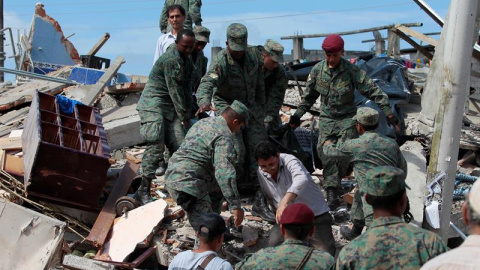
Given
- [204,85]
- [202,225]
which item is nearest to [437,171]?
[202,225]

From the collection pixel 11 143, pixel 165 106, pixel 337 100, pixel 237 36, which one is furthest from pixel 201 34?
pixel 11 143

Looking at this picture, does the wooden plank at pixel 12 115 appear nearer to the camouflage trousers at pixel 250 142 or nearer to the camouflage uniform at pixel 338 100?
the camouflage trousers at pixel 250 142

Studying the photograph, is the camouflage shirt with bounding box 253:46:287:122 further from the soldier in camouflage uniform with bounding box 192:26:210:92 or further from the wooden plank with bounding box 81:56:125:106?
the wooden plank with bounding box 81:56:125:106

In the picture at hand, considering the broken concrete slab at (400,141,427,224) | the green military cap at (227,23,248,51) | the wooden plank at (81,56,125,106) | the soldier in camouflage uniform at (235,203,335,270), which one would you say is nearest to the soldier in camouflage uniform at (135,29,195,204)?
the green military cap at (227,23,248,51)

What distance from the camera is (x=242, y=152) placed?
8492 mm

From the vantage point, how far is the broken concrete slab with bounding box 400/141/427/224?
8430 millimetres

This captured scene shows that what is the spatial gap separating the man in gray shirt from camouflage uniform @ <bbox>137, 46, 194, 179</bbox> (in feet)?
6.86

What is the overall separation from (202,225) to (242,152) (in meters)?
3.25

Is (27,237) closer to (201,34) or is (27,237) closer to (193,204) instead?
(193,204)

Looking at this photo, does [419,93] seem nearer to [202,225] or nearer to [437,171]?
[437,171]

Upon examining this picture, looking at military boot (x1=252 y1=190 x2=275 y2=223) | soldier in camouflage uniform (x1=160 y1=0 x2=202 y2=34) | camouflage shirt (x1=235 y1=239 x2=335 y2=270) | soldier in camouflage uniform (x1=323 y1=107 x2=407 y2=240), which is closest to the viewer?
Result: camouflage shirt (x1=235 y1=239 x2=335 y2=270)

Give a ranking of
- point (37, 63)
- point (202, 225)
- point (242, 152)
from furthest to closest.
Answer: point (37, 63) → point (242, 152) → point (202, 225)

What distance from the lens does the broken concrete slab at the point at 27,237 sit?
25.3 ft

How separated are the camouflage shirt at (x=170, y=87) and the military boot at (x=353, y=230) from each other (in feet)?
7.20
